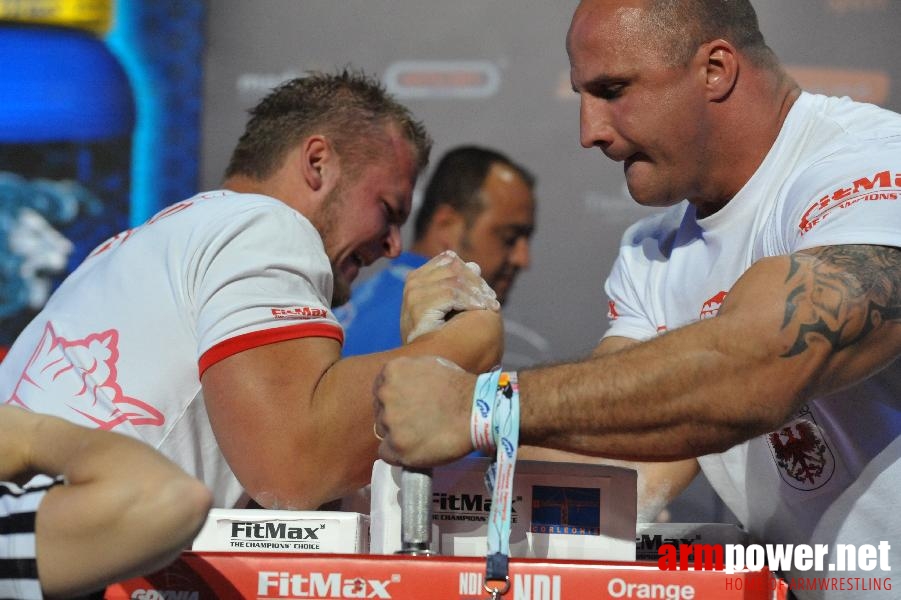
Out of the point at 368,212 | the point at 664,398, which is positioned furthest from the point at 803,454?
the point at 368,212

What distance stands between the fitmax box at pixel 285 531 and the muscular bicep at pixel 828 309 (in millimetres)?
562

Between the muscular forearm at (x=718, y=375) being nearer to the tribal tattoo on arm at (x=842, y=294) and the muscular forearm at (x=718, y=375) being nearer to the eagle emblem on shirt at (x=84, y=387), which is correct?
the tribal tattoo on arm at (x=842, y=294)

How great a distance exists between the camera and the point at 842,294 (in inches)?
57.0

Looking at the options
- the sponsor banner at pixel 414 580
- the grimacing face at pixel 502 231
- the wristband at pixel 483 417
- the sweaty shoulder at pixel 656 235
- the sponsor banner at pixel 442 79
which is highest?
the sponsor banner at pixel 442 79

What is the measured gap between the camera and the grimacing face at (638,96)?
2.01 metres

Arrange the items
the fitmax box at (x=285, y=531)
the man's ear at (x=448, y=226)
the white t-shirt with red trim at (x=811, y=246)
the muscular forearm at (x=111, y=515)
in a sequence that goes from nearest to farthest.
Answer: the muscular forearm at (x=111, y=515), the fitmax box at (x=285, y=531), the white t-shirt with red trim at (x=811, y=246), the man's ear at (x=448, y=226)

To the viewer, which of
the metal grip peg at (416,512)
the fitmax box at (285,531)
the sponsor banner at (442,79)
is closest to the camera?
the metal grip peg at (416,512)

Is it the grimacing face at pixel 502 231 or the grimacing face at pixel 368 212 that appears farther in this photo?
the grimacing face at pixel 502 231

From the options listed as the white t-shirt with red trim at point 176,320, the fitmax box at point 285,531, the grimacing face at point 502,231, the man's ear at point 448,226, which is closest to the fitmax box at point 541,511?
the fitmax box at point 285,531

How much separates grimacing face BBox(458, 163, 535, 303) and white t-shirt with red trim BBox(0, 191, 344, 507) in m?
1.86

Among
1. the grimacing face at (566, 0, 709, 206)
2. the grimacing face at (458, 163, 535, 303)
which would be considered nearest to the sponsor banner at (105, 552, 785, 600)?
the grimacing face at (566, 0, 709, 206)

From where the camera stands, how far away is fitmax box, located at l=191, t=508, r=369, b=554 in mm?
1466

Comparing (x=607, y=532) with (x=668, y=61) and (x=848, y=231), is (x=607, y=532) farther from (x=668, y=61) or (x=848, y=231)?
(x=668, y=61)

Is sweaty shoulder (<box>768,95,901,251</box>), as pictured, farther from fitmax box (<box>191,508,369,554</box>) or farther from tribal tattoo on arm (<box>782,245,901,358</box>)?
fitmax box (<box>191,508,369,554</box>)
